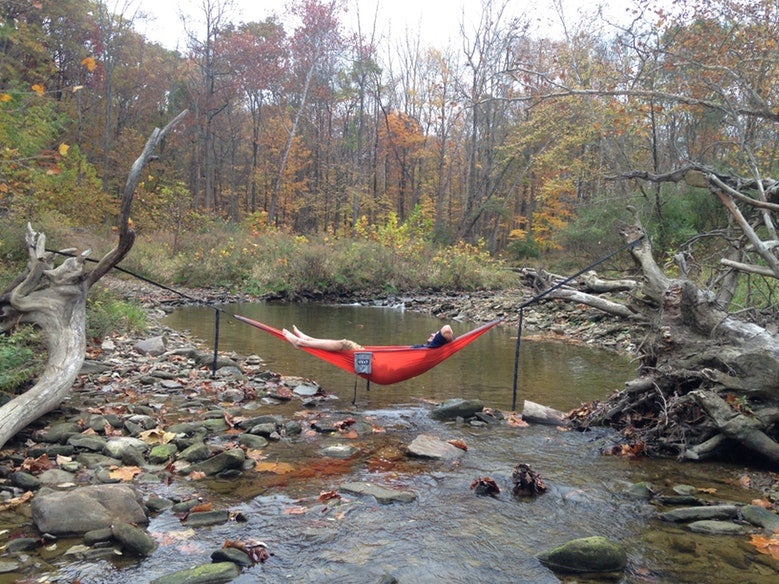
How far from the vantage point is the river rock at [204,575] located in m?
2.42

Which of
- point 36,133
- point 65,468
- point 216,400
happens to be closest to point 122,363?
point 216,400

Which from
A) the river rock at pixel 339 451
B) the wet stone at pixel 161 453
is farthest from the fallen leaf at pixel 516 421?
the wet stone at pixel 161 453

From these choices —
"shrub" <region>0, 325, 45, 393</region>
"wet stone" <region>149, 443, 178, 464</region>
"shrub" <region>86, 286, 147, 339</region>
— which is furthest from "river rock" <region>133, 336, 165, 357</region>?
"wet stone" <region>149, 443, 178, 464</region>

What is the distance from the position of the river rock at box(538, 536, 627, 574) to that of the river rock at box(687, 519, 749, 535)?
0.62 metres

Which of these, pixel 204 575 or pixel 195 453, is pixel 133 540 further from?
pixel 195 453

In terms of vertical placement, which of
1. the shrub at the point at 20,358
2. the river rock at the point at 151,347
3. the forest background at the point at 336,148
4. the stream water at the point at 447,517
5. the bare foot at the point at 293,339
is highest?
the forest background at the point at 336,148

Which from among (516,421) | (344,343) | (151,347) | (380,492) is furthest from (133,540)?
(151,347)

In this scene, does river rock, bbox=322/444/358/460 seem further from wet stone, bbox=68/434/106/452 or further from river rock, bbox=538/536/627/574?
river rock, bbox=538/536/627/574

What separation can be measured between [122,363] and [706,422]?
18.4ft

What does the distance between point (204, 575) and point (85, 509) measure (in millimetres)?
822

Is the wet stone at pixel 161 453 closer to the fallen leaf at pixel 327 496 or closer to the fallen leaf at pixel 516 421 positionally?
the fallen leaf at pixel 327 496

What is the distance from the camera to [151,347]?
7.08 m

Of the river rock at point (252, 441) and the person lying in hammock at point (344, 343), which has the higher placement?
the person lying in hammock at point (344, 343)

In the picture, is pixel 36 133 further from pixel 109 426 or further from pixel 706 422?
pixel 706 422
